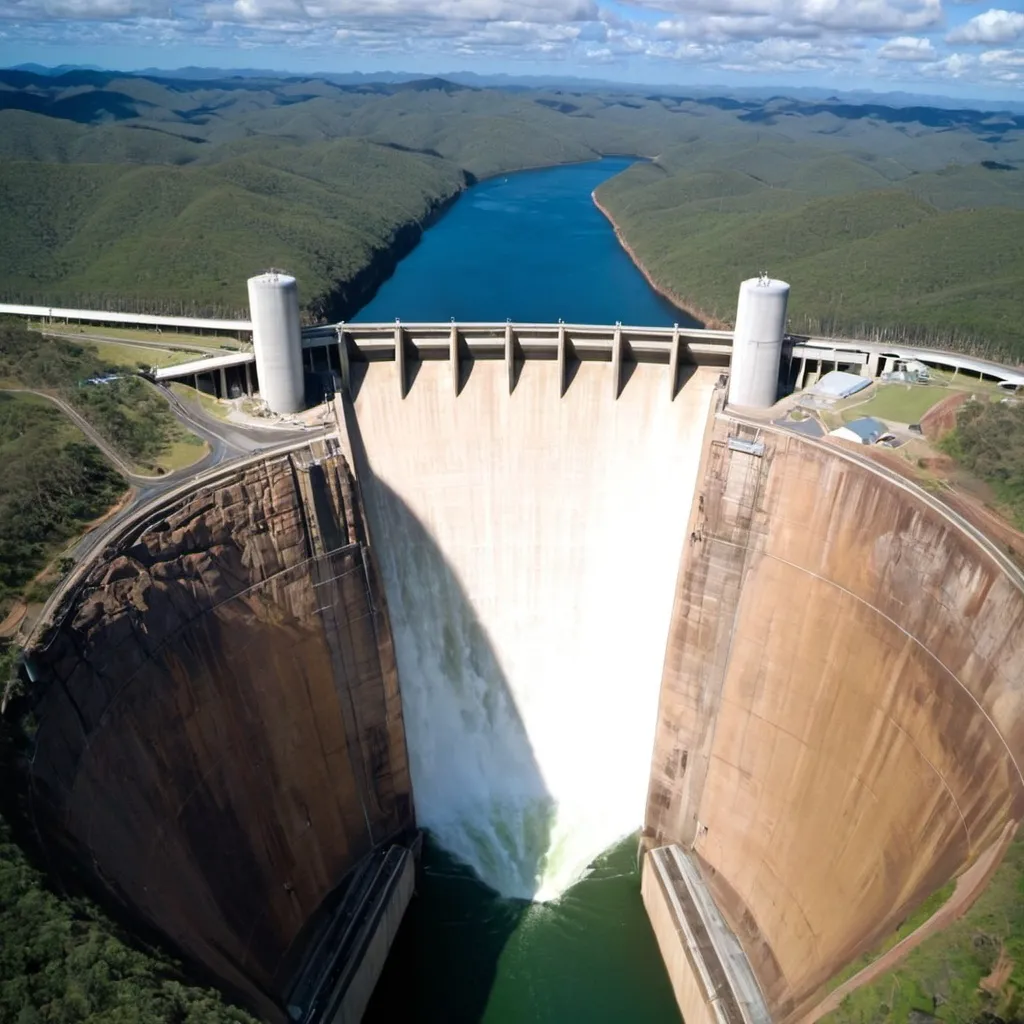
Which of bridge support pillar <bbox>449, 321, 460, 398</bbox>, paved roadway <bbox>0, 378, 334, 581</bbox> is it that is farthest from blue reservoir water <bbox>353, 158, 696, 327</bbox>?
paved roadway <bbox>0, 378, 334, 581</bbox>

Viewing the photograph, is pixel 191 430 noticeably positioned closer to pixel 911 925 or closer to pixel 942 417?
pixel 911 925

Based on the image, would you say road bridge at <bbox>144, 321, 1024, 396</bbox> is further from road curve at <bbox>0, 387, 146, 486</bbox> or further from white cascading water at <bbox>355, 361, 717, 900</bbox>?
road curve at <bbox>0, 387, 146, 486</bbox>

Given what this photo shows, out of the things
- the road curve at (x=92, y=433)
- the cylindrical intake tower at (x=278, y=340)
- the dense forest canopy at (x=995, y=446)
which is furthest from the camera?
the cylindrical intake tower at (x=278, y=340)

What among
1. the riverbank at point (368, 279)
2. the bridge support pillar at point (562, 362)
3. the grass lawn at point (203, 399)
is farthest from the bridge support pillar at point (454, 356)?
the riverbank at point (368, 279)

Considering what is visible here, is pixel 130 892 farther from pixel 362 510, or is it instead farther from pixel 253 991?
pixel 362 510

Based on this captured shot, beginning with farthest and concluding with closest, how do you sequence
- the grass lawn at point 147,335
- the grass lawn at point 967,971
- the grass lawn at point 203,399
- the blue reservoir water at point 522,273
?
the blue reservoir water at point 522,273 → the grass lawn at point 147,335 → the grass lawn at point 203,399 → the grass lawn at point 967,971

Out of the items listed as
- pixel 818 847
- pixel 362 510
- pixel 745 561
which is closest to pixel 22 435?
pixel 362 510

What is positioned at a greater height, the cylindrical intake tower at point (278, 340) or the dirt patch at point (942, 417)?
the cylindrical intake tower at point (278, 340)

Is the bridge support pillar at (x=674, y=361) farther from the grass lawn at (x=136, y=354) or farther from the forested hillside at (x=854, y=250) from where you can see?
the forested hillside at (x=854, y=250)
